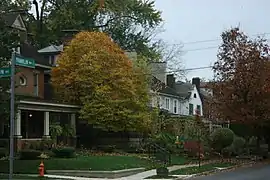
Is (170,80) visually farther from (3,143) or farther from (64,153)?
(64,153)

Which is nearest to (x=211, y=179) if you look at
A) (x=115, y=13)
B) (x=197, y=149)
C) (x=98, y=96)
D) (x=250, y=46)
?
(x=197, y=149)

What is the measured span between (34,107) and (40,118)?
392cm

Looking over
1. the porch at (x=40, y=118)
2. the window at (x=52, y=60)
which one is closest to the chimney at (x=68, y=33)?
the window at (x=52, y=60)

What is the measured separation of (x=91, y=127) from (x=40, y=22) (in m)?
23.4

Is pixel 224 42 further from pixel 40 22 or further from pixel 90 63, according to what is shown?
pixel 40 22

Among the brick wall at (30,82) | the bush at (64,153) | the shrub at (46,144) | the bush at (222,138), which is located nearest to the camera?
the bush at (64,153)

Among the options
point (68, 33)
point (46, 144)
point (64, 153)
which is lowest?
point (64, 153)

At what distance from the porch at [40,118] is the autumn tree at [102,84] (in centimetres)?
121

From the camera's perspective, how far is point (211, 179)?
24.6m

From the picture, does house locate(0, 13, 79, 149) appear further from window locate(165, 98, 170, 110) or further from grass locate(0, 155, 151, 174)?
window locate(165, 98, 170, 110)

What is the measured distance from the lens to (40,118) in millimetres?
38750

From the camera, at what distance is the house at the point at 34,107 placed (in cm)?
3459

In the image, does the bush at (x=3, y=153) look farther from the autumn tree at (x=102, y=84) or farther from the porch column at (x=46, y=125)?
the autumn tree at (x=102, y=84)

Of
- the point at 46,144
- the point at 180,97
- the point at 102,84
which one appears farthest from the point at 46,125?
the point at 180,97
